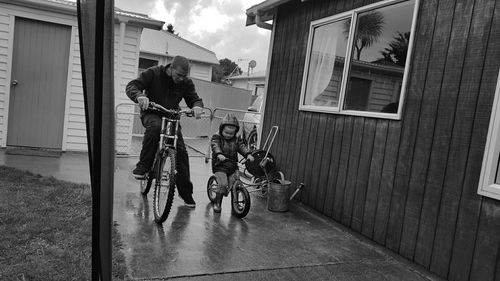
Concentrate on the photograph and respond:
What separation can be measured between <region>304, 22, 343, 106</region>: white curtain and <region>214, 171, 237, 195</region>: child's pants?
59.1 inches

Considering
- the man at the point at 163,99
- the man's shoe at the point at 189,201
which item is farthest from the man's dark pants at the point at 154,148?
the man's shoe at the point at 189,201

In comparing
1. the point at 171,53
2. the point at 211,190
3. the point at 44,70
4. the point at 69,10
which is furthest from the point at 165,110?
the point at 171,53

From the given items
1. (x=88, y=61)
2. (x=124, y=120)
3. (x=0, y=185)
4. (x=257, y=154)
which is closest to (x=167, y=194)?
(x=257, y=154)

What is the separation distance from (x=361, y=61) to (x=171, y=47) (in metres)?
17.5

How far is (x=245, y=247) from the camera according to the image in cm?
369

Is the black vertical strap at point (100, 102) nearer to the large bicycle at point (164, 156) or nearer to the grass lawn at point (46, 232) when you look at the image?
the grass lawn at point (46, 232)

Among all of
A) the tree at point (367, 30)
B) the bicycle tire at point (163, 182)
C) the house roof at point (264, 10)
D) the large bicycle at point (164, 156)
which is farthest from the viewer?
the house roof at point (264, 10)

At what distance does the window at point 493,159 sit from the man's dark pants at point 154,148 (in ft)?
9.11

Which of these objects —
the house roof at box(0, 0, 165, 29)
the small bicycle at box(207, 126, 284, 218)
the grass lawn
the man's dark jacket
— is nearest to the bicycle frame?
the man's dark jacket

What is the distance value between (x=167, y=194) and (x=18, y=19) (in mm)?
5115

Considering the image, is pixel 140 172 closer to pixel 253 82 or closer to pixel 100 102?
pixel 100 102

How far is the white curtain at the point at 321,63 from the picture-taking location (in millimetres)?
5141

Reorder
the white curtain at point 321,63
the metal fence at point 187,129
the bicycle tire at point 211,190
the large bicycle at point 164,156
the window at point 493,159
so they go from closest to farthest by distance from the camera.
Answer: the window at point 493,159, the large bicycle at point 164,156, the bicycle tire at point 211,190, the white curtain at point 321,63, the metal fence at point 187,129

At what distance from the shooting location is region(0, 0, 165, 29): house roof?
694cm
